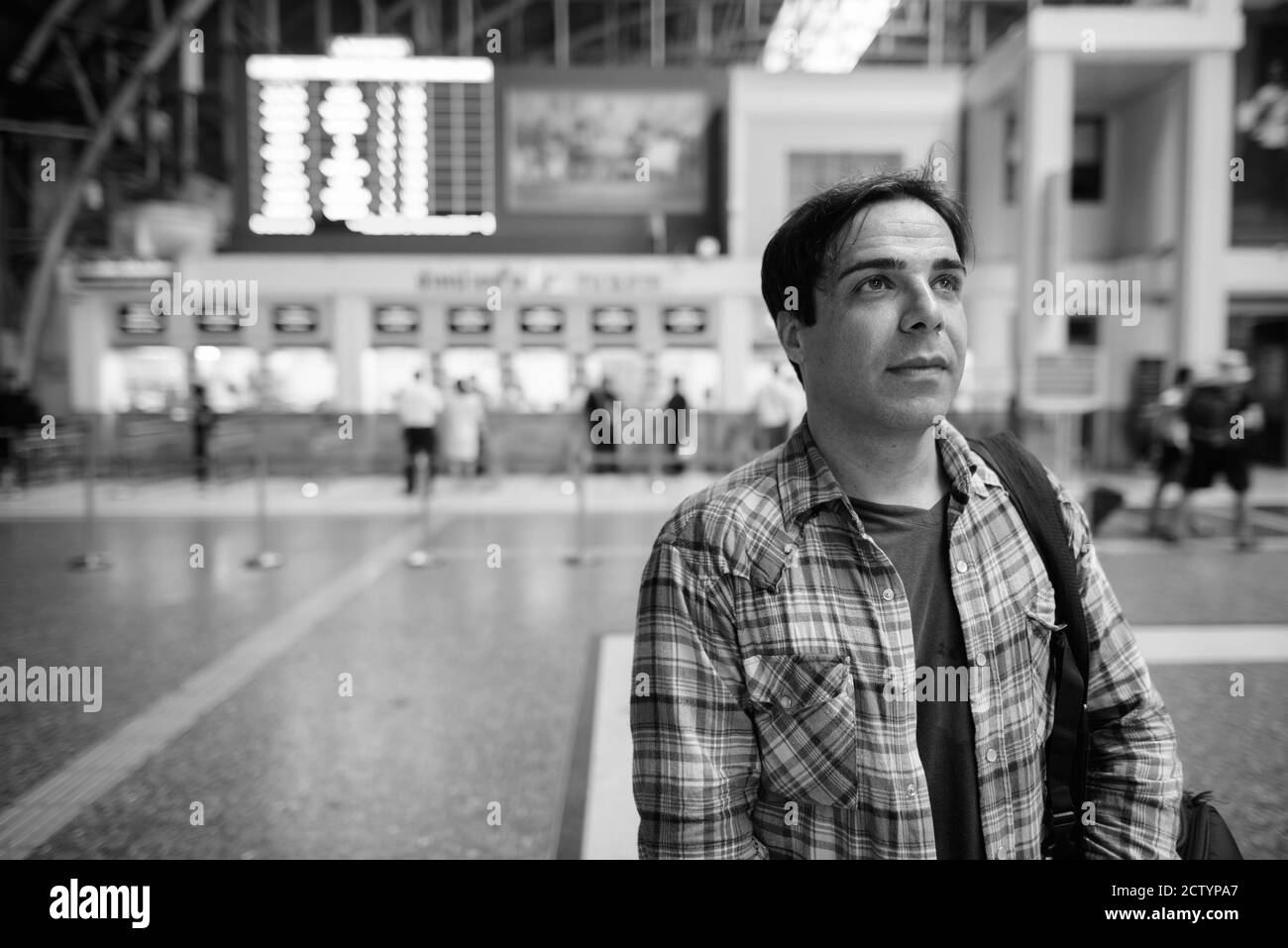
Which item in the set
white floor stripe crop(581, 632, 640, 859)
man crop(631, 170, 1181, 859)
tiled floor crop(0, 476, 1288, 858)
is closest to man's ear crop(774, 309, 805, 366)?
man crop(631, 170, 1181, 859)

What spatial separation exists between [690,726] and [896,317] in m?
0.76

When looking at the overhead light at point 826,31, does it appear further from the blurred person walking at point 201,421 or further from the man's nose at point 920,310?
the man's nose at point 920,310

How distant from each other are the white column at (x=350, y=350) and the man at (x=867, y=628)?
652 inches

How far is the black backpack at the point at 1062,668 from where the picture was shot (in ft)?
4.98

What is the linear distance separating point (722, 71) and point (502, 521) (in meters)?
11.4

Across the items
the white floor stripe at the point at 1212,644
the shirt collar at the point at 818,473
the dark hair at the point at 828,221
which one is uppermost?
the dark hair at the point at 828,221

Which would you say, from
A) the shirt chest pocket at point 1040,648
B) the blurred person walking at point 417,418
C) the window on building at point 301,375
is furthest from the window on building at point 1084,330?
the shirt chest pocket at point 1040,648

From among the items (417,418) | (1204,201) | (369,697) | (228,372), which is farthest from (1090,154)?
(369,697)

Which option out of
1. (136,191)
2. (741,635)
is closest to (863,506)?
(741,635)

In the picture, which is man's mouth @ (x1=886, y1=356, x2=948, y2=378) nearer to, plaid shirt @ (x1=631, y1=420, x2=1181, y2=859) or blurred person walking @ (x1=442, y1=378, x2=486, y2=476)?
plaid shirt @ (x1=631, y1=420, x2=1181, y2=859)

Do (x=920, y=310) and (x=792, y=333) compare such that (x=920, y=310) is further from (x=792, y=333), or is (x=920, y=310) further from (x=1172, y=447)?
(x=1172, y=447)

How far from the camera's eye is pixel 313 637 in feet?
18.6

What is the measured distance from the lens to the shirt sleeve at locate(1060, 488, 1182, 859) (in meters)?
1.56

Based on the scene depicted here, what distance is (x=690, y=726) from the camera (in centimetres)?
142
